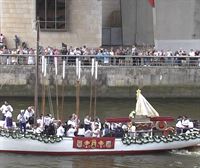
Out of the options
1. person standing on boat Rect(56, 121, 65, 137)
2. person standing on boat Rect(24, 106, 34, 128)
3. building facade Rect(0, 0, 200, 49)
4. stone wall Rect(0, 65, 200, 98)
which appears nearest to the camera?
person standing on boat Rect(56, 121, 65, 137)

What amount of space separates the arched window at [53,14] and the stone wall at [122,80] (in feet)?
29.3

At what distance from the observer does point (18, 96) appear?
48.6m

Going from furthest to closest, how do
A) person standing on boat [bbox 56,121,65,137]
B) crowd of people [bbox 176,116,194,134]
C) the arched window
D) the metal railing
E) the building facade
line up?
the arched window, the building facade, the metal railing, crowd of people [bbox 176,116,194,134], person standing on boat [bbox 56,121,65,137]

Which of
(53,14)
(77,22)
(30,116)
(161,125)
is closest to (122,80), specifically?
(77,22)

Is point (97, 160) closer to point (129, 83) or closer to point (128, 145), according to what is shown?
point (128, 145)

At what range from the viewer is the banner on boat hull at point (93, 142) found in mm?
34469

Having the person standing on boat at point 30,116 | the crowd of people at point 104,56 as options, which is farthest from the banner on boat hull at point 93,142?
the crowd of people at point 104,56

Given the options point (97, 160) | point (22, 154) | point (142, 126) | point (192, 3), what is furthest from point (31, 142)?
point (192, 3)

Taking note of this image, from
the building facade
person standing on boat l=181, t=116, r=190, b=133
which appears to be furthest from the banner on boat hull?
the building facade

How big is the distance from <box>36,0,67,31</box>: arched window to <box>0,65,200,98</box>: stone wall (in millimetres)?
8936

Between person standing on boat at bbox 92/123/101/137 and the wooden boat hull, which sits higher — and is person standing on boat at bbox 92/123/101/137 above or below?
above

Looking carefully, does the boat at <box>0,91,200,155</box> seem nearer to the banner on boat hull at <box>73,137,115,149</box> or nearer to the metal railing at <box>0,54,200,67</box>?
the banner on boat hull at <box>73,137,115,149</box>

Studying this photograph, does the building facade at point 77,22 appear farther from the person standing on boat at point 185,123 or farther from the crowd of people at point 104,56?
the person standing on boat at point 185,123

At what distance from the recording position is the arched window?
56.8m
